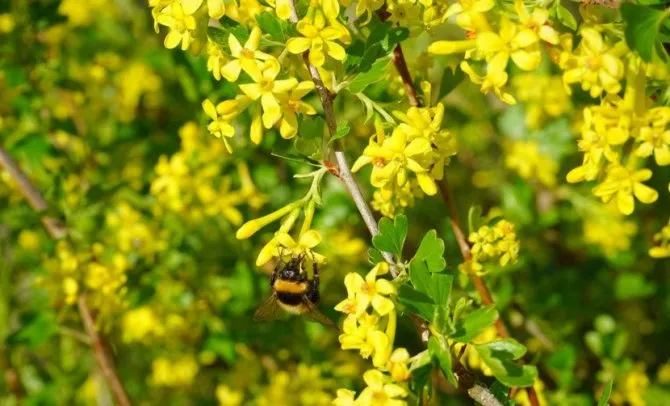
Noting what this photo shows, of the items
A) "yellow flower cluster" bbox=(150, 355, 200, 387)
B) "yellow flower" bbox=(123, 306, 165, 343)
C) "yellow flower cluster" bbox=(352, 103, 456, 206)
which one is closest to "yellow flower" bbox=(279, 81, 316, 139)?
"yellow flower cluster" bbox=(352, 103, 456, 206)

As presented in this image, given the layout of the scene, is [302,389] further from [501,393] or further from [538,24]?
[538,24]

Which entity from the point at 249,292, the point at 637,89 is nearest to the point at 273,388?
the point at 249,292

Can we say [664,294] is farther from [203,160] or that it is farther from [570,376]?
[203,160]

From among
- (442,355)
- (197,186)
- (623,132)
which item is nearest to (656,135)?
(623,132)

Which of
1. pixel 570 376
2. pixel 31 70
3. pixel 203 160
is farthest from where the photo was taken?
pixel 31 70

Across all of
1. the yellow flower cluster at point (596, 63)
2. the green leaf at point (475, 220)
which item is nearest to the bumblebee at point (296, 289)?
the green leaf at point (475, 220)

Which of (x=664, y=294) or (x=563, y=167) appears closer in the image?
(x=664, y=294)

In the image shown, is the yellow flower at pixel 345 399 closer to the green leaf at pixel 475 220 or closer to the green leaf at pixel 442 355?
the green leaf at pixel 442 355
